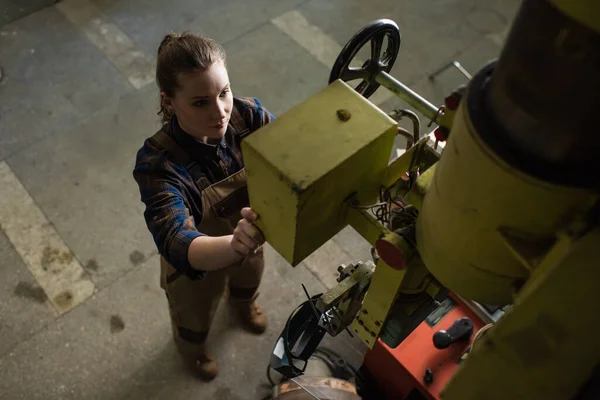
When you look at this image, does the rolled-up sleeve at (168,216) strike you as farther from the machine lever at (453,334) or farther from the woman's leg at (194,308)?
the machine lever at (453,334)

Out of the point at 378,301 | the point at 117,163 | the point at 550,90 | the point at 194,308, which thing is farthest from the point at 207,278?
the point at 550,90

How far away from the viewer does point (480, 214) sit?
2.14 feet

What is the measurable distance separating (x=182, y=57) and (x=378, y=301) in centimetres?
72

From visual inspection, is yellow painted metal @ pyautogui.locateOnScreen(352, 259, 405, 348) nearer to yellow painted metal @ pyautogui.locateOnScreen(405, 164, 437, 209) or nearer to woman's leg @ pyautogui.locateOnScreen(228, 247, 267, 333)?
yellow painted metal @ pyautogui.locateOnScreen(405, 164, 437, 209)

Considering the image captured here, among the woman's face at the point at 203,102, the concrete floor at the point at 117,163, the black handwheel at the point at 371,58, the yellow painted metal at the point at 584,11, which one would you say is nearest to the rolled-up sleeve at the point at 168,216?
the woman's face at the point at 203,102

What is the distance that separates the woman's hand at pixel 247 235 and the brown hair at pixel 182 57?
48cm

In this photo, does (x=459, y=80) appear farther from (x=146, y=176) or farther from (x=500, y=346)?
(x=500, y=346)

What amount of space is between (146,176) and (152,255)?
1.09m

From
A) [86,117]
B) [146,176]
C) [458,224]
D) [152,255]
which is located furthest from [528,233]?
[86,117]

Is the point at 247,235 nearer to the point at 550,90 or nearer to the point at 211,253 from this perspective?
the point at 211,253

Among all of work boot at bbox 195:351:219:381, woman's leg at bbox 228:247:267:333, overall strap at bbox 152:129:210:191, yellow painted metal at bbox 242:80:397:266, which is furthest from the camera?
work boot at bbox 195:351:219:381

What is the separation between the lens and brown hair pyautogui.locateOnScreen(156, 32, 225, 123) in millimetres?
1283

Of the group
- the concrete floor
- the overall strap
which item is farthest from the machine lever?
the overall strap

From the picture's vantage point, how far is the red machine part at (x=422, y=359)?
1.68m
